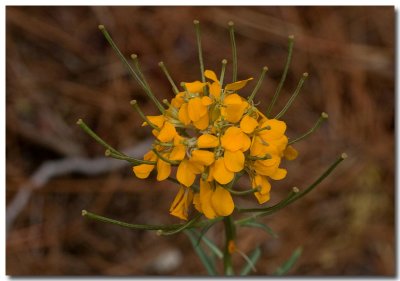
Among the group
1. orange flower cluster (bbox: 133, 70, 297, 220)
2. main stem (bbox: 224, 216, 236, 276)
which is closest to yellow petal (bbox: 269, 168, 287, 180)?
orange flower cluster (bbox: 133, 70, 297, 220)

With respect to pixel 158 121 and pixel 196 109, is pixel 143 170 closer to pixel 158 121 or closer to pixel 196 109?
pixel 158 121

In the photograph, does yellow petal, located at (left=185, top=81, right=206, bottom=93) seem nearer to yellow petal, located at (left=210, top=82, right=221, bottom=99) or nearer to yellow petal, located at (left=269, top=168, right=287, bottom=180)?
yellow petal, located at (left=210, top=82, right=221, bottom=99)

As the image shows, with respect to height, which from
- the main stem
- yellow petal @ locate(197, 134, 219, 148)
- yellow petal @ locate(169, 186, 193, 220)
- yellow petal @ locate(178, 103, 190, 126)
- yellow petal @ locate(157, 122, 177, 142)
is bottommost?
the main stem

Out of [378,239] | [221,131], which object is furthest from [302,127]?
[221,131]

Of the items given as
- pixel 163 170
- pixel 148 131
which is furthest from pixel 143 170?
pixel 148 131

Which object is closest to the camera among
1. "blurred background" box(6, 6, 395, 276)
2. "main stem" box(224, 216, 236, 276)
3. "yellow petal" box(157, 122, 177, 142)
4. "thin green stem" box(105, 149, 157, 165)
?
"thin green stem" box(105, 149, 157, 165)

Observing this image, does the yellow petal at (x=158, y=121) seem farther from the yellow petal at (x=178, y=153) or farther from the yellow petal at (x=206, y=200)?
the yellow petal at (x=206, y=200)

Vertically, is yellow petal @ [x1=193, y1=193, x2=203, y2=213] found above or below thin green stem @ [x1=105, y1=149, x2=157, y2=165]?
below
